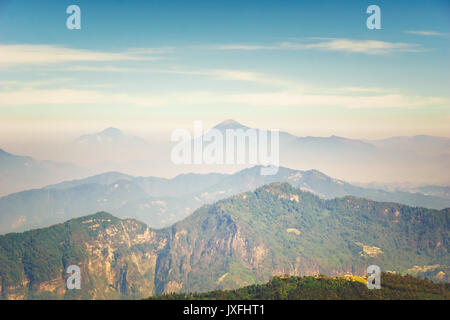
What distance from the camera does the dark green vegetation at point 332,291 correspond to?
349ft

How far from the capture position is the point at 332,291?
4299 inches

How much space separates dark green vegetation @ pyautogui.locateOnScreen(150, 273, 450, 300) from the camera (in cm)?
10631

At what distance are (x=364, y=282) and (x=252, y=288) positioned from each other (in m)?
28.5
